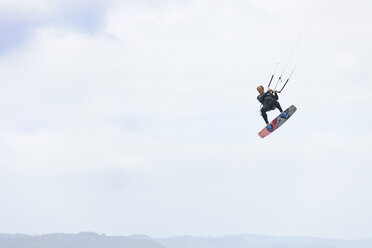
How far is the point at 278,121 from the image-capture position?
3931 centimetres

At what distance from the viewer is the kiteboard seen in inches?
1538

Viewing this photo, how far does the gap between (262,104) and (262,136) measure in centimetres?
416

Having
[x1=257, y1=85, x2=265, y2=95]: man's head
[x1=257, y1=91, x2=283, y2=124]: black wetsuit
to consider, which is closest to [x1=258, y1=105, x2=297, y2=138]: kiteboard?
[x1=257, y1=91, x2=283, y2=124]: black wetsuit

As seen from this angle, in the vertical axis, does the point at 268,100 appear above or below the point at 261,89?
below

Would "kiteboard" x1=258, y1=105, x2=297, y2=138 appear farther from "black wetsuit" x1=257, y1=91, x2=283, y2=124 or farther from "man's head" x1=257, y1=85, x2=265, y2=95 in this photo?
"man's head" x1=257, y1=85, x2=265, y2=95

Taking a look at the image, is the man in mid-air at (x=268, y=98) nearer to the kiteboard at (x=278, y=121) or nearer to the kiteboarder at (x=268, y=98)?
the kiteboarder at (x=268, y=98)

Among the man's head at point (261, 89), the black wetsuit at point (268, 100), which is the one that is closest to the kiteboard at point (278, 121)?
the black wetsuit at point (268, 100)

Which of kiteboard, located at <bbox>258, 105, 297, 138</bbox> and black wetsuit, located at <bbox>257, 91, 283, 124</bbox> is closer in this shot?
black wetsuit, located at <bbox>257, 91, 283, 124</bbox>

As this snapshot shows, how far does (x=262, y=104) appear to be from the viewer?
1427 inches

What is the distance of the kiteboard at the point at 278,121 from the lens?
39062 millimetres

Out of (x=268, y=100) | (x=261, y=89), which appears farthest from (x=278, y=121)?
(x=261, y=89)

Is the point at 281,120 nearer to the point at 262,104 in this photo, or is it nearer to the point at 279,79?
the point at 262,104

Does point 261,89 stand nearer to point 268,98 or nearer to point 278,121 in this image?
point 268,98

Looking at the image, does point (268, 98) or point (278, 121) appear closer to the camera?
point (268, 98)
